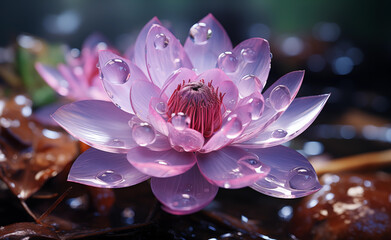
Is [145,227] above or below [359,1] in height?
above

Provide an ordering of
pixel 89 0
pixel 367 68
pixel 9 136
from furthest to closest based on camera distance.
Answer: pixel 89 0, pixel 367 68, pixel 9 136

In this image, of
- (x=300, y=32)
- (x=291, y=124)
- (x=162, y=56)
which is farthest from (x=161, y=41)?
(x=300, y=32)

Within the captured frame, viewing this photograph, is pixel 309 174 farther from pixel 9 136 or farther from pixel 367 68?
pixel 367 68

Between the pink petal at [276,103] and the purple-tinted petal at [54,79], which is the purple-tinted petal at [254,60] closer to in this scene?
the pink petal at [276,103]

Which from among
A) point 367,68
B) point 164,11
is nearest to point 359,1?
point 367,68

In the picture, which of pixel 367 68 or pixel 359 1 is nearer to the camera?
pixel 367 68

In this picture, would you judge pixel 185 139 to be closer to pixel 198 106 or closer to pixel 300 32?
pixel 198 106

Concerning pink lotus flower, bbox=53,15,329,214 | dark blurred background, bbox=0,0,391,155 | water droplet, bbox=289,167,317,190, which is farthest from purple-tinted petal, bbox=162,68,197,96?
dark blurred background, bbox=0,0,391,155

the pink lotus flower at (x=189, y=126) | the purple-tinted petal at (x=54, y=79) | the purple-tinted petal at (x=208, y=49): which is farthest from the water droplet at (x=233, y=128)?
the purple-tinted petal at (x=54, y=79)
